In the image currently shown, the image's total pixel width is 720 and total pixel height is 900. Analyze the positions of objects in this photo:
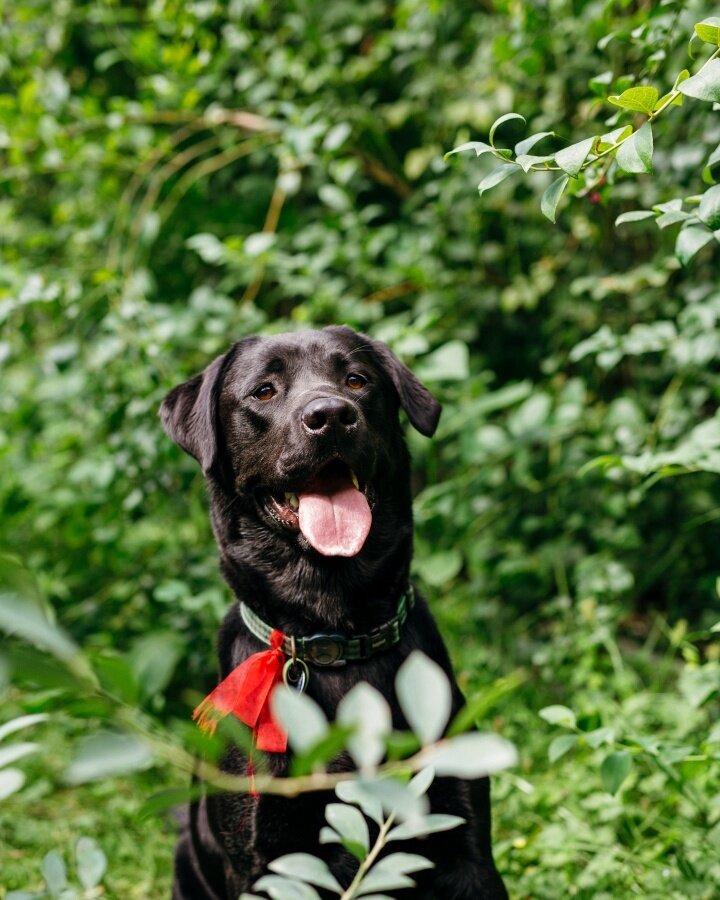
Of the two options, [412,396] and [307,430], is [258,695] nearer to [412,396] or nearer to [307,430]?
[307,430]

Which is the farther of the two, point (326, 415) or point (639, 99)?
point (326, 415)

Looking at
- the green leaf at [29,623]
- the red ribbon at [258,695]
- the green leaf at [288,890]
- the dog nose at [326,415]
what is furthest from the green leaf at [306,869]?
the dog nose at [326,415]

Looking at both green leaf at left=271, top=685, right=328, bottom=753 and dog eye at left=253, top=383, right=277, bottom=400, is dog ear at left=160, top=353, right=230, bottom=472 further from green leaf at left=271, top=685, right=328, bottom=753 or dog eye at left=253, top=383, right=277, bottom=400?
green leaf at left=271, top=685, right=328, bottom=753

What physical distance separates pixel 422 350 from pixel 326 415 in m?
1.10

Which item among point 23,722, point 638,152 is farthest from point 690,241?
point 23,722

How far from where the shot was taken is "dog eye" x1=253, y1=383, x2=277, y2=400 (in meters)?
2.37

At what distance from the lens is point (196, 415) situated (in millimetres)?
2408

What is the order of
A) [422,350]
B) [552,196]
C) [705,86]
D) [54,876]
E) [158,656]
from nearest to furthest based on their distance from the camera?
1. [54,876]
2. [705,86]
3. [552,196]
4. [422,350]
5. [158,656]

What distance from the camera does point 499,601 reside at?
393 cm

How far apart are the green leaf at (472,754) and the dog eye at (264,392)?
5.64ft

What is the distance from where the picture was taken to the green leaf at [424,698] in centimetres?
71

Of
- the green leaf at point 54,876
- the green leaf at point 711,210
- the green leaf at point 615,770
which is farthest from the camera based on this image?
the green leaf at point 615,770

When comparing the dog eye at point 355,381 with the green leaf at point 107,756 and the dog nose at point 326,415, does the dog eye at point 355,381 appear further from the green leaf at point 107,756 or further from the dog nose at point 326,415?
the green leaf at point 107,756

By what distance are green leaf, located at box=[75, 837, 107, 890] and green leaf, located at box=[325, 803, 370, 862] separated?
269 millimetres
